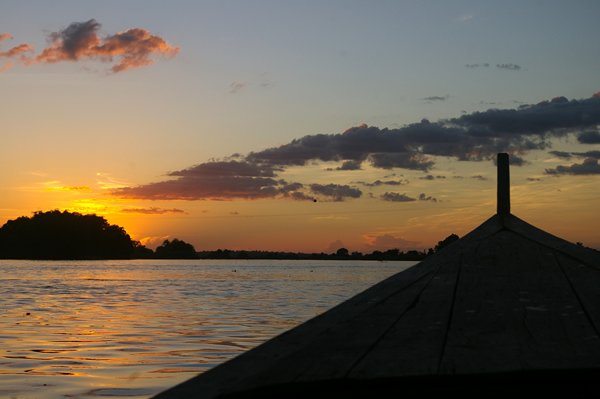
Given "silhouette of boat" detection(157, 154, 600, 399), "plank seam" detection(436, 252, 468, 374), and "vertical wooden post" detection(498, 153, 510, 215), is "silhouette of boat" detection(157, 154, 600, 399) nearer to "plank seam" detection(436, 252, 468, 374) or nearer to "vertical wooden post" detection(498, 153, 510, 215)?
"plank seam" detection(436, 252, 468, 374)

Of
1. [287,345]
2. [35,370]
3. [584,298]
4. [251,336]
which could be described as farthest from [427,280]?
[251,336]

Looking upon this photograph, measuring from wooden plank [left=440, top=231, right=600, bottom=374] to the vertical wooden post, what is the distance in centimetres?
194

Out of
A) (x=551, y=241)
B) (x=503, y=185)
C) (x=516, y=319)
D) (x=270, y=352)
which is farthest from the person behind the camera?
(x=503, y=185)

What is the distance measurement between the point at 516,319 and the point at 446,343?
56 cm

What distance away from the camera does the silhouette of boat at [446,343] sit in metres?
2.54

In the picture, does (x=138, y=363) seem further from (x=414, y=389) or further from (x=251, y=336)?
(x=414, y=389)

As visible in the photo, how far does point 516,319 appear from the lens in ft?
10.8

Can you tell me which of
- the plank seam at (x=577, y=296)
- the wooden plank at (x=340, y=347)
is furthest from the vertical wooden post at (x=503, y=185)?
the wooden plank at (x=340, y=347)

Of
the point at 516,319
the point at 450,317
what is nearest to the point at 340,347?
the point at 450,317

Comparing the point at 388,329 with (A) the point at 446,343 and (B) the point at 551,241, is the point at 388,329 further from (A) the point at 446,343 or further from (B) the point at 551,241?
(B) the point at 551,241

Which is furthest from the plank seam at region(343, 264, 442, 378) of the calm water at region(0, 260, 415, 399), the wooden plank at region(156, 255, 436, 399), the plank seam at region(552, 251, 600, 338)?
the calm water at region(0, 260, 415, 399)

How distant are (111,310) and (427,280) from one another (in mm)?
24980

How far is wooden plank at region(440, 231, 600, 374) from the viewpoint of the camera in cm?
263

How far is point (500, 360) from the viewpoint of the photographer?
8.64 feet
